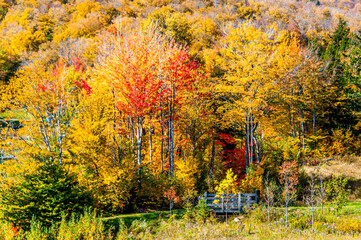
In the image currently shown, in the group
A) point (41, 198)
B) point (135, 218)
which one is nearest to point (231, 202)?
point (135, 218)

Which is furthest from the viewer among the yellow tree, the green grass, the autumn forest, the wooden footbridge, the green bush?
the yellow tree

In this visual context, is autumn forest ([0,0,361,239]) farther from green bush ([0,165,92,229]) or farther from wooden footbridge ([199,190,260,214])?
wooden footbridge ([199,190,260,214])

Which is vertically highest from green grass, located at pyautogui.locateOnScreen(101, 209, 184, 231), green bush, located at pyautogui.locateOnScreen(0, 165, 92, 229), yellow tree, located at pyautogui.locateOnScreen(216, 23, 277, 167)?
yellow tree, located at pyautogui.locateOnScreen(216, 23, 277, 167)

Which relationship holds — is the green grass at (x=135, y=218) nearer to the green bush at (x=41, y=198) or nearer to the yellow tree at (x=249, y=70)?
the green bush at (x=41, y=198)

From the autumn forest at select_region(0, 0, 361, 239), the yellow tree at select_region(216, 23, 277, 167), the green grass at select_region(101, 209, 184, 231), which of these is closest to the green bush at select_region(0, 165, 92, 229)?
the autumn forest at select_region(0, 0, 361, 239)

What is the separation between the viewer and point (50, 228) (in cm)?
848

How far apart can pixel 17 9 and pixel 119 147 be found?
61.0m

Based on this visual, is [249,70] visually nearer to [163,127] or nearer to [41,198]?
[163,127]

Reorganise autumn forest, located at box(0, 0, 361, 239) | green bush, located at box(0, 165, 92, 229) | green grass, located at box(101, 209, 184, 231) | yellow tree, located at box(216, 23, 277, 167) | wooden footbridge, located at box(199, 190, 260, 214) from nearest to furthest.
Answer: green bush, located at box(0, 165, 92, 229), green grass, located at box(101, 209, 184, 231), autumn forest, located at box(0, 0, 361, 239), wooden footbridge, located at box(199, 190, 260, 214), yellow tree, located at box(216, 23, 277, 167)

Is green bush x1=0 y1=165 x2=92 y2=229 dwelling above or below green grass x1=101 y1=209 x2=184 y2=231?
above

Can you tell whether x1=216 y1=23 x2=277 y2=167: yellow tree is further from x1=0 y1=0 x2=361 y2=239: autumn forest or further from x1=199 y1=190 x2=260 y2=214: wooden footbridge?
x1=199 y1=190 x2=260 y2=214: wooden footbridge

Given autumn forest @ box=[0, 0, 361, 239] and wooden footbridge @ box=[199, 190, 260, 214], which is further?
wooden footbridge @ box=[199, 190, 260, 214]

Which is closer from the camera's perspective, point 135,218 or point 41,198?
point 41,198

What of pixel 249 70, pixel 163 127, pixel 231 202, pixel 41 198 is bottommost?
pixel 231 202
